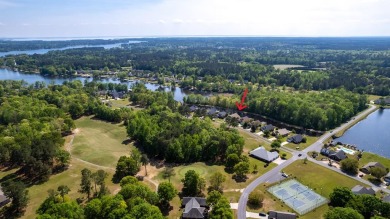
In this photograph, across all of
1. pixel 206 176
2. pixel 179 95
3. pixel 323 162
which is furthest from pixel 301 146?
pixel 179 95

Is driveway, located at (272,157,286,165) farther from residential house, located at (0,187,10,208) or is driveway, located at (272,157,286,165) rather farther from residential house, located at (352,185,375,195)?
residential house, located at (0,187,10,208)

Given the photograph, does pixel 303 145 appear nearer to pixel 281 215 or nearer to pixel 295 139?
pixel 295 139

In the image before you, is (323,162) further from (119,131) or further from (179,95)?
(179,95)

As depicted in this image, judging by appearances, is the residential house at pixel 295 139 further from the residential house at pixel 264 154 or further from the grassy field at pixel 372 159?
the grassy field at pixel 372 159

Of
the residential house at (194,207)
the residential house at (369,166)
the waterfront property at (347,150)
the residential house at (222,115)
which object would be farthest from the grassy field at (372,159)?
the residential house at (222,115)

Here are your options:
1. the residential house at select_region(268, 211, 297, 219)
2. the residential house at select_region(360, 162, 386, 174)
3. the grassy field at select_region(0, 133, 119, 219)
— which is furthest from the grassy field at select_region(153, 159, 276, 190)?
the residential house at select_region(360, 162, 386, 174)

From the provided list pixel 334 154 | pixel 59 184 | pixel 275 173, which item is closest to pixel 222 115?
pixel 334 154
